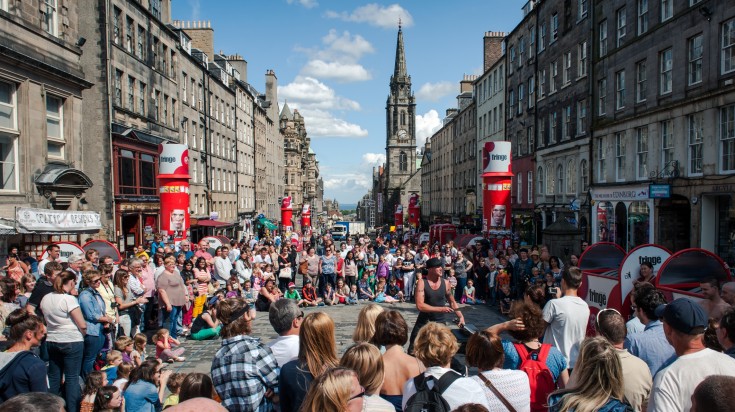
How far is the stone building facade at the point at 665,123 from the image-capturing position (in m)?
17.4

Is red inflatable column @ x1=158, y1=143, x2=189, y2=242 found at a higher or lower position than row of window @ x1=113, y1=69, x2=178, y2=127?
lower

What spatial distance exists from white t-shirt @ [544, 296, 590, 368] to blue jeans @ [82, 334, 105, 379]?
629 cm

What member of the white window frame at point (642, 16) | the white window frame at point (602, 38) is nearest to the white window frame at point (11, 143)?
the white window frame at point (642, 16)

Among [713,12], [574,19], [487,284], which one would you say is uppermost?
[574,19]

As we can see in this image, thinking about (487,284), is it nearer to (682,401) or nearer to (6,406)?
(682,401)

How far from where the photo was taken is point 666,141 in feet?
67.6

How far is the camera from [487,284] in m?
16.3

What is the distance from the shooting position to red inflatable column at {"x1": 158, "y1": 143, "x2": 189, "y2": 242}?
715 inches

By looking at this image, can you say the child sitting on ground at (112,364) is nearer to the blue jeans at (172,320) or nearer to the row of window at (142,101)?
the blue jeans at (172,320)

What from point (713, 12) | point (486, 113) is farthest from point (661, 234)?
point (486, 113)

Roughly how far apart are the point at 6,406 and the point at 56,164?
1881 cm

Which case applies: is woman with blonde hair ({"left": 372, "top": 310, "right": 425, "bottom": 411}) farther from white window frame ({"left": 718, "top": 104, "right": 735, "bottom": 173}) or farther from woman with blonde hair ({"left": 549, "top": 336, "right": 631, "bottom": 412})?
white window frame ({"left": 718, "top": 104, "right": 735, "bottom": 173})

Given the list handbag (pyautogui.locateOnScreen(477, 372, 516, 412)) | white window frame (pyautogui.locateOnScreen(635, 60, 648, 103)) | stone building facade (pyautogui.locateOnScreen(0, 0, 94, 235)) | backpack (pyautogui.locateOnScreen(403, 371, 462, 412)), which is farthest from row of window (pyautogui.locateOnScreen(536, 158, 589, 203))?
backpack (pyautogui.locateOnScreen(403, 371, 462, 412))

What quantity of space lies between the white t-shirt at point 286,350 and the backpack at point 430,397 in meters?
1.21
